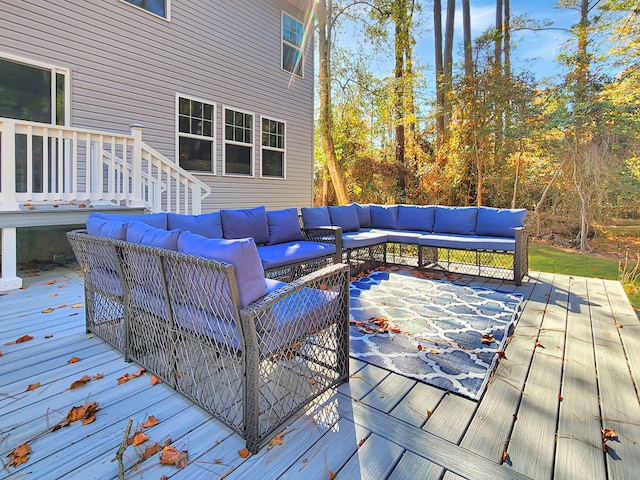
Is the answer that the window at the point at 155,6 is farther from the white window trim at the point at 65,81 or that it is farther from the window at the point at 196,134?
the white window trim at the point at 65,81

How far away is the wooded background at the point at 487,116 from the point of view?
7574 millimetres

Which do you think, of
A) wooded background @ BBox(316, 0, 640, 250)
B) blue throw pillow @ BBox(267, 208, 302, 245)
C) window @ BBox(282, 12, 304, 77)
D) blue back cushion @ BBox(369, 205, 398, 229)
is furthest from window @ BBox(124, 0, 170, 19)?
blue back cushion @ BBox(369, 205, 398, 229)

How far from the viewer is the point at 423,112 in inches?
444

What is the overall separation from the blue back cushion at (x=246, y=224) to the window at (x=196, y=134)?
3.22m

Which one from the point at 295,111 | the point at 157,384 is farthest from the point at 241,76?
the point at 157,384

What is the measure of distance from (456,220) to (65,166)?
5923 mm

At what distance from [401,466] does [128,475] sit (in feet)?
3.89

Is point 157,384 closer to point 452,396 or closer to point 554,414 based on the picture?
point 452,396

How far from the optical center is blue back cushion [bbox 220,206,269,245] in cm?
427

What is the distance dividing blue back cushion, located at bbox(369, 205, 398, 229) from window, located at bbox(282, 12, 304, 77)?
4776 millimetres

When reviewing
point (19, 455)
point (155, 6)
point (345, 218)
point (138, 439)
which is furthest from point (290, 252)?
point (155, 6)

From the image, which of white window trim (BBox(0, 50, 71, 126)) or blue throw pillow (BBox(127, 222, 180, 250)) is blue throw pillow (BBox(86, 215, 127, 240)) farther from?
white window trim (BBox(0, 50, 71, 126))

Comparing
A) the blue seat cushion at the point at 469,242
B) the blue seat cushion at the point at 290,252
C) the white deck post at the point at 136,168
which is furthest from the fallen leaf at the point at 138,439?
the blue seat cushion at the point at 469,242

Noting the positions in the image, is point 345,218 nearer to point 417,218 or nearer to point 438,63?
point 417,218
